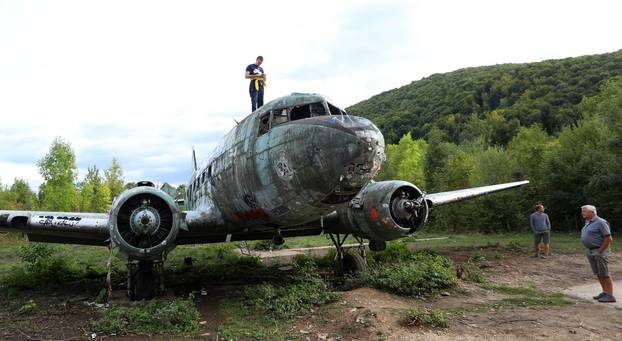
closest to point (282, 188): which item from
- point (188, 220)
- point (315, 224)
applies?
point (188, 220)

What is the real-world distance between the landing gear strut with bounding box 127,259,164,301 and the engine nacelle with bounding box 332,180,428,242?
181 inches

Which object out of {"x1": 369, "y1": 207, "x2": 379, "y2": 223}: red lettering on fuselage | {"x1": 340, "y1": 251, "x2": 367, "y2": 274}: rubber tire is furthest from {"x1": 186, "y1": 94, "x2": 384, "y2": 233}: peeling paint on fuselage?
{"x1": 340, "y1": 251, "x2": 367, "y2": 274}: rubber tire

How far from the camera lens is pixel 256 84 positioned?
11.0 metres

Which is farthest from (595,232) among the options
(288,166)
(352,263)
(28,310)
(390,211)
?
(28,310)

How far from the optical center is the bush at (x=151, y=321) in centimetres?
667

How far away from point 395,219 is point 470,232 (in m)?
20.5

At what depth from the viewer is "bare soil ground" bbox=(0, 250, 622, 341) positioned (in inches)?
239

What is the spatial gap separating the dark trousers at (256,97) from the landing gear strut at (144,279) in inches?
173

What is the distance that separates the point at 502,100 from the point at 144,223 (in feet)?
251

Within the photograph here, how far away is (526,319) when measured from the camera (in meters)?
6.75

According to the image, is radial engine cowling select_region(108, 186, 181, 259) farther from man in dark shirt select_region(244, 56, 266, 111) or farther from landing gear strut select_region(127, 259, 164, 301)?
man in dark shirt select_region(244, 56, 266, 111)

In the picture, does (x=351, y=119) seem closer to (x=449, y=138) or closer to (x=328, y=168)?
(x=328, y=168)

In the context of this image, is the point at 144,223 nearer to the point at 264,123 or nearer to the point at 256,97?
the point at 264,123

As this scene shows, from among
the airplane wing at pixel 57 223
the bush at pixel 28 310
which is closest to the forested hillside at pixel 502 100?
the airplane wing at pixel 57 223
